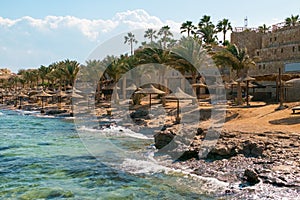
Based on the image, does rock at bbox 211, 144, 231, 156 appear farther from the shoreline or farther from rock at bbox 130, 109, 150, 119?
rock at bbox 130, 109, 150, 119

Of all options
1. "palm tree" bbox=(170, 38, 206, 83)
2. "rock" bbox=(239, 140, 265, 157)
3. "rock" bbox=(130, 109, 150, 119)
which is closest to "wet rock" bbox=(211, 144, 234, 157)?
"rock" bbox=(239, 140, 265, 157)

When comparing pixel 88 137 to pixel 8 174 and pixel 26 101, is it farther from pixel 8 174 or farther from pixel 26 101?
pixel 26 101

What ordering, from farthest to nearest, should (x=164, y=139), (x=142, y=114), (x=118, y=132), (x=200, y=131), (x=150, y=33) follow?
(x=150, y=33) < (x=142, y=114) < (x=118, y=132) < (x=200, y=131) < (x=164, y=139)

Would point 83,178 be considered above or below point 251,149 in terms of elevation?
below

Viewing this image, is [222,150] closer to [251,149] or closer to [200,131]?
[251,149]

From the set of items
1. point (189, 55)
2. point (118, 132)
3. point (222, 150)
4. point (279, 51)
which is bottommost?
point (118, 132)

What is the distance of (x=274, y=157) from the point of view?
51.0 feet

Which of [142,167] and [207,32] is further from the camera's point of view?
[207,32]

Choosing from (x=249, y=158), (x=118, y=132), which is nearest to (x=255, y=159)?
(x=249, y=158)

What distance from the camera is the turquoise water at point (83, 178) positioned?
43.0ft

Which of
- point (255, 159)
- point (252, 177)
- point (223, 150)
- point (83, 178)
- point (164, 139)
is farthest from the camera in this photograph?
point (164, 139)

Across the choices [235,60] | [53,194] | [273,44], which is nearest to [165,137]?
[53,194]

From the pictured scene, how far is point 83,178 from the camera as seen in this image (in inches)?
605

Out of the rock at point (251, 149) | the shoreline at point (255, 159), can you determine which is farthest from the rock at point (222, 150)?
the rock at point (251, 149)
